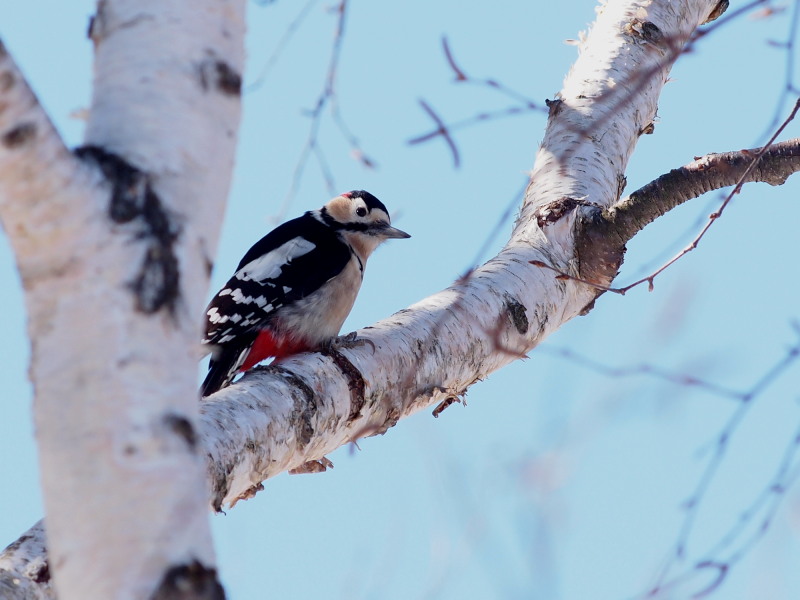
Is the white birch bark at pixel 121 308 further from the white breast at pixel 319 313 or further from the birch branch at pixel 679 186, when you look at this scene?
the white breast at pixel 319 313

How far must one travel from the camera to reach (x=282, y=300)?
4504 millimetres

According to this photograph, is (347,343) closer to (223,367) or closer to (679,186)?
(223,367)

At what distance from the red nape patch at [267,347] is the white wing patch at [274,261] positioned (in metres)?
0.34

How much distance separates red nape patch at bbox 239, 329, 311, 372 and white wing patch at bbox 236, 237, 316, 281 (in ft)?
1.11

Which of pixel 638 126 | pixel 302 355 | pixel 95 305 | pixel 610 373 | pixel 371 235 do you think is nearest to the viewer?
pixel 95 305

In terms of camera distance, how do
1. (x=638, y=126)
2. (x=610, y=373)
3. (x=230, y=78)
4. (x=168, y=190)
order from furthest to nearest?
(x=638, y=126)
(x=610, y=373)
(x=230, y=78)
(x=168, y=190)

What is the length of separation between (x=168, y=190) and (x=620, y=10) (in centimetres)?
360

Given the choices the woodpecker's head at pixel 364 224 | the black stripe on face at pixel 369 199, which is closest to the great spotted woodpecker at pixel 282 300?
the woodpecker's head at pixel 364 224

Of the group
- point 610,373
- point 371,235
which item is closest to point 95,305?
point 610,373

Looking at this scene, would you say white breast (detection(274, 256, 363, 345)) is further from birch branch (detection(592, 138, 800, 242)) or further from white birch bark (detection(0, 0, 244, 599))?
white birch bark (detection(0, 0, 244, 599))

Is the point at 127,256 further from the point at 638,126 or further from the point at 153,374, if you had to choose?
the point at 638,126

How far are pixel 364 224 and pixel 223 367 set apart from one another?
5.31 ft

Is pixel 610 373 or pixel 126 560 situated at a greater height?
pixel 610 373

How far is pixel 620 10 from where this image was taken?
450 cm
